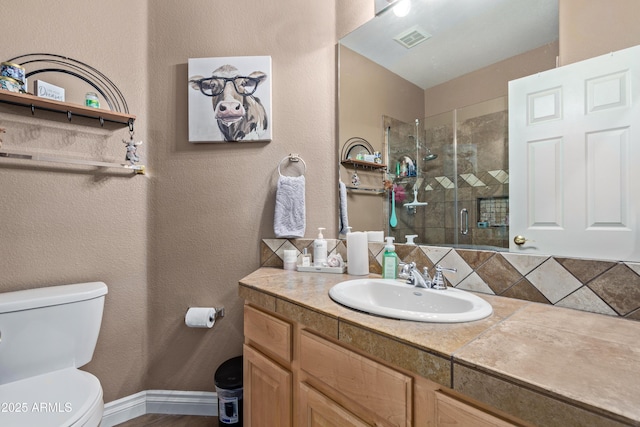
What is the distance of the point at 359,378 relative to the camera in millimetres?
715

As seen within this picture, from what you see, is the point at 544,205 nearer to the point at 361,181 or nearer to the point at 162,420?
the point at 361,181

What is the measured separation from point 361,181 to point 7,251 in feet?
5.59

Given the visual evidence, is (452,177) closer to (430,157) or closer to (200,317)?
(430,157)

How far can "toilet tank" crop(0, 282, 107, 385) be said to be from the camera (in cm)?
111

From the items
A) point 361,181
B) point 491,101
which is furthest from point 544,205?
point 361,181

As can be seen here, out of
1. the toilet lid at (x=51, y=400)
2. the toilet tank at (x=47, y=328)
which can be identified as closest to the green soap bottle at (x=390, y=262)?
the toilet lid at (x=51, y=400)

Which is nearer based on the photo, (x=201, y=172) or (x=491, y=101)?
(x=491, y=101)

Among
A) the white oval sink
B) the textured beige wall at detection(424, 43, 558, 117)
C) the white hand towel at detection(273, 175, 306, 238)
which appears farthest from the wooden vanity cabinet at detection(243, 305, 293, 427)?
the textured beige wall at detection(424, 43, 558, 117)

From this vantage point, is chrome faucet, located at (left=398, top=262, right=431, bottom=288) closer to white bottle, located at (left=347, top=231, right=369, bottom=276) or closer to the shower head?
white bottle, located at (left=347, top=231, right=369, bottom=276)

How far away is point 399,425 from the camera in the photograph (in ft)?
2.08

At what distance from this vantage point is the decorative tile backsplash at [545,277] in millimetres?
750

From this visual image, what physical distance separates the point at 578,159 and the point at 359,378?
2.98ft

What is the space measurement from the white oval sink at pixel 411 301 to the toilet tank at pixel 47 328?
1174mm

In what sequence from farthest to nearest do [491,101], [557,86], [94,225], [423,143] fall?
[94,225] → [423,143] → [491,101] → [557,86]
